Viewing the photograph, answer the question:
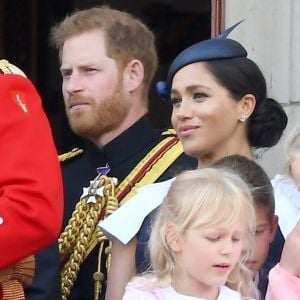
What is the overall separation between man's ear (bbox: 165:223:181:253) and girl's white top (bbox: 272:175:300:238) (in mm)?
387

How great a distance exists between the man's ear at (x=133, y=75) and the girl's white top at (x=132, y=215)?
628 millimetres

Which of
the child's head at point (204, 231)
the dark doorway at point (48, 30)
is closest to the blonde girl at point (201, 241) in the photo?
the child's head at point (204, 231)

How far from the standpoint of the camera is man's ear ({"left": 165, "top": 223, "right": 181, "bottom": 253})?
2.61 meters

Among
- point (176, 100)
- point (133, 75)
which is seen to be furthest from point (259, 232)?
point (133, 75)

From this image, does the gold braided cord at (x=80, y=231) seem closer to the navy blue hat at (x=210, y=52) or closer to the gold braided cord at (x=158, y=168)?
the gold braided cord at (x=158, y=168)

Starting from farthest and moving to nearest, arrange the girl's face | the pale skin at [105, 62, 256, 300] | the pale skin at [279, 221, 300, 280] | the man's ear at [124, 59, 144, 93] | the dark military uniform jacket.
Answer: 1. the man's ear at [124, 59, 144, 93]
2. the dark military uniform jacket
3. the pale skin at [105, 62, 256, 300]
4. the pale skin at [279, 221, 300, 280]
5. the girl's face

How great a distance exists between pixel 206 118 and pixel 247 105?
0.39 ft

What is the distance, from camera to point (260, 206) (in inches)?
110

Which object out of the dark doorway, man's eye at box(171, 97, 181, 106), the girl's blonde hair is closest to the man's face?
man's eye at box(171, 97, 181, 106)

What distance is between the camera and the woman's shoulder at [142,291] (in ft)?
8.58

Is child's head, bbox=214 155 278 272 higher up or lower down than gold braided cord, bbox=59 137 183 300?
higher up

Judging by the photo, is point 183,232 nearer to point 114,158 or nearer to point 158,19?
point 114,158

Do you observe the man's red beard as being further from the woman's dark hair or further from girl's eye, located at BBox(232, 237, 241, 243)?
girl's eye, located at BBox(232, 237, 241, 243)

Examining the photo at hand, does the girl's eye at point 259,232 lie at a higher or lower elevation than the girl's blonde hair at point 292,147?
lower
